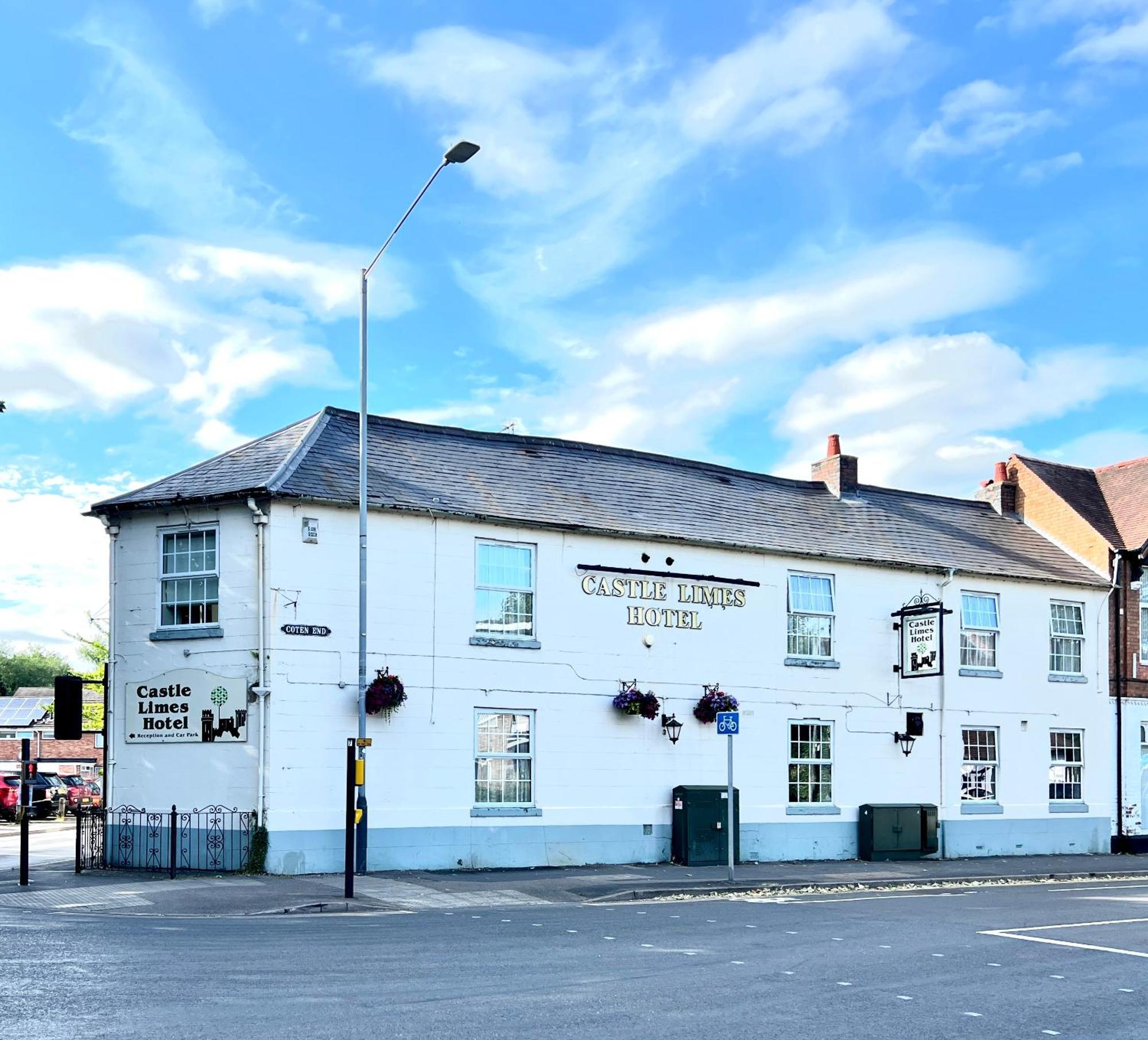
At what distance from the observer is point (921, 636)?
2892cm

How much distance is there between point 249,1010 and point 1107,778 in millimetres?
27161

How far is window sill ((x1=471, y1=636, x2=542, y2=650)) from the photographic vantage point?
24.1 meters

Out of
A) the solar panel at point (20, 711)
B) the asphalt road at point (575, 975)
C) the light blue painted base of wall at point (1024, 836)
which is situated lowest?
the light blue painted base of wall at point (1024, 836)

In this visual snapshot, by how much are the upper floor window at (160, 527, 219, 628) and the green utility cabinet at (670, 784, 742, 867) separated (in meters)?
9.13

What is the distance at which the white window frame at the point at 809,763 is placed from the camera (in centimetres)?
2770

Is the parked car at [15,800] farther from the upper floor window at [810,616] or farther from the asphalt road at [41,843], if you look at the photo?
the upper floor window at [810,616]

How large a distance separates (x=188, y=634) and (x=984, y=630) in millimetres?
17776

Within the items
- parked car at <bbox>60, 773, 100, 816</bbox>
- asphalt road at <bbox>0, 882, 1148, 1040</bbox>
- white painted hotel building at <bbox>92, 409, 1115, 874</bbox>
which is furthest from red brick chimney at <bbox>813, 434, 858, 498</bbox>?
parked car at <bbox>60, 773, 100, 816</bbox>

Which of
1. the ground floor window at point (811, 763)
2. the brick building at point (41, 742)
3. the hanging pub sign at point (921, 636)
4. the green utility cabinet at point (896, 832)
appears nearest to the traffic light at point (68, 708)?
the ground floor window at point (811, 763)

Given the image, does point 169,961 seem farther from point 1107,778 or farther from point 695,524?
point 1107,778

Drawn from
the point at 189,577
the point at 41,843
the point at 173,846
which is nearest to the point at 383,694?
the point at 189,577

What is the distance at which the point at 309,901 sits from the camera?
18.1 m

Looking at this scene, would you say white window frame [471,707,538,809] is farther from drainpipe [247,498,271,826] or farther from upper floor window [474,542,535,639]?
drainpipe [247,498,271,826]

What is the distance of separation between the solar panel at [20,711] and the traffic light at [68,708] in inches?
1975
